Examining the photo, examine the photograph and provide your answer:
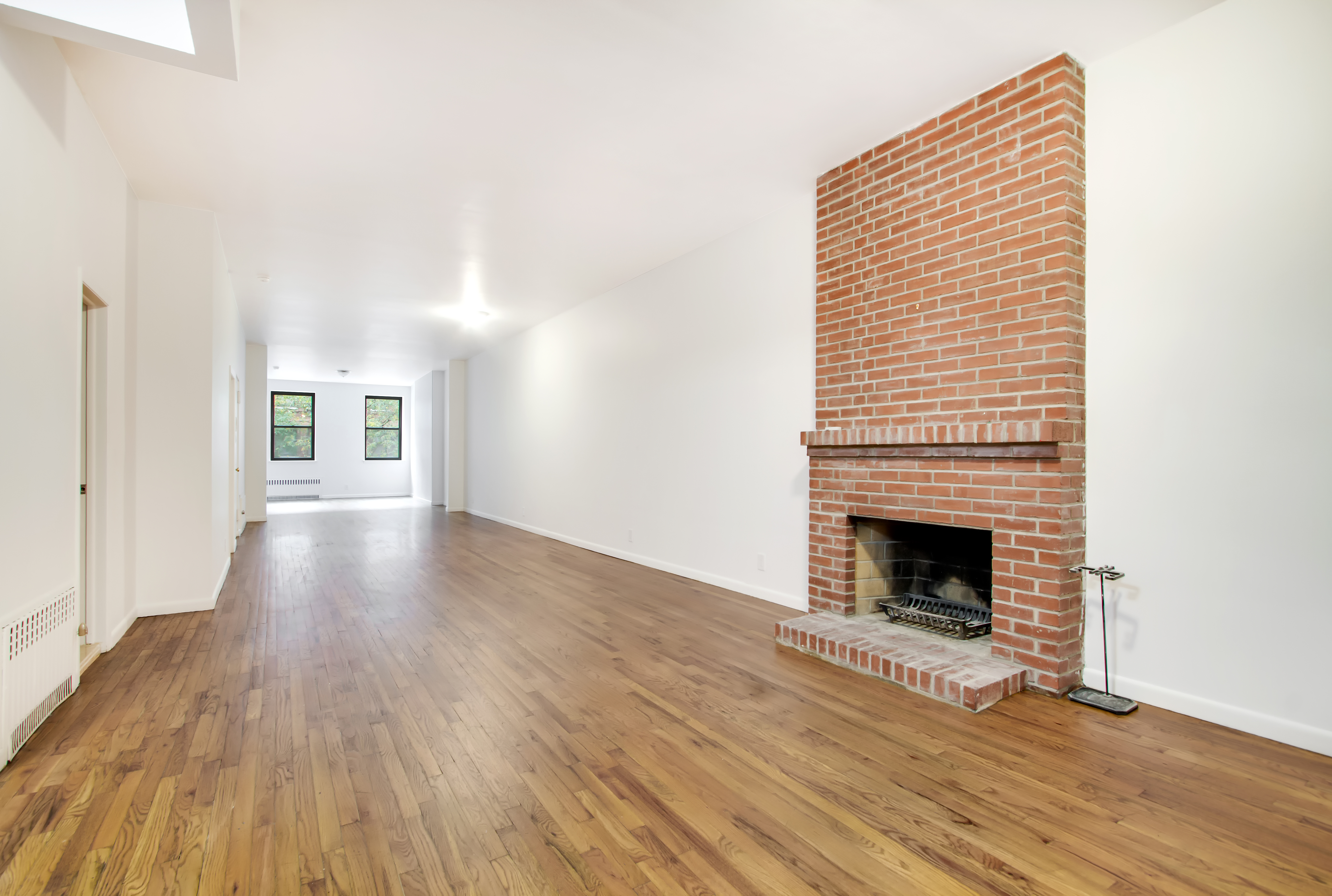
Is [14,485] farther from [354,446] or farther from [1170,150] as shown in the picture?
[354,446]

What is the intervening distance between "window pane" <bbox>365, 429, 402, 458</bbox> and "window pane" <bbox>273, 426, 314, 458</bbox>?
3.83 feet

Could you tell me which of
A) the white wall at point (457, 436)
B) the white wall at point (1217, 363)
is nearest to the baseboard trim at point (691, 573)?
the white wall at point (1217, 363)

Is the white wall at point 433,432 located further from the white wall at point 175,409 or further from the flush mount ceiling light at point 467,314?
the white wall at point 175,409

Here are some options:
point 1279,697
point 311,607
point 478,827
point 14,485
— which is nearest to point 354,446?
point 311,607

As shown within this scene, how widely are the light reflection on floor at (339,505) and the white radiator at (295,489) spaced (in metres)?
0.30

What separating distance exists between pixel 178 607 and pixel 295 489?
1175 cm

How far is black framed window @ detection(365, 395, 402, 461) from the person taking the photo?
15.5 meters

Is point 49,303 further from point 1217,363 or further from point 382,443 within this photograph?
point 382,443

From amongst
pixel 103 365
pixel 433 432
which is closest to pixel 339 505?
pixel 433 432

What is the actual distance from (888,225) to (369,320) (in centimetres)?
676

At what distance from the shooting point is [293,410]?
582 inches

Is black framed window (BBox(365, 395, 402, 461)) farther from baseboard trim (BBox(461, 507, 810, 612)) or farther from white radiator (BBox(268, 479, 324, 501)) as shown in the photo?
baseboard trim (BBox(461, 507, 810, 612))

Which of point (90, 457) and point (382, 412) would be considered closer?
point (90, 457)

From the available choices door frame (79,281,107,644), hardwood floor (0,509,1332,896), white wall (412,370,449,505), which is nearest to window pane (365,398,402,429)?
white wall (412,370,449,505)
